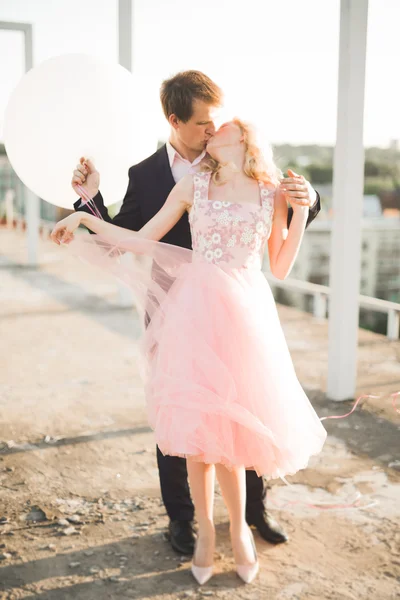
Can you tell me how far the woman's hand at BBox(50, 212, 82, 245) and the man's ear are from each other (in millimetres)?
441

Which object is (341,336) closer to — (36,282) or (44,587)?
(44,587)

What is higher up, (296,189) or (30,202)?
(296,189)

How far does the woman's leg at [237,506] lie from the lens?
227 centimetres

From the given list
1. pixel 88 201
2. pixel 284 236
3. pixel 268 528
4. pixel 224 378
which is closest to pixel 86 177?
pixel 88 201

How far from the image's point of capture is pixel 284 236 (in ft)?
7.79

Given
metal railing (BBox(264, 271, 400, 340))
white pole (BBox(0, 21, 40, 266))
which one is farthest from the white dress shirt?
white pole (BBox(0, 21, 40, 266))

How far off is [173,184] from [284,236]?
0.45 meters

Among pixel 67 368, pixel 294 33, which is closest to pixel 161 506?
pixel 67 368

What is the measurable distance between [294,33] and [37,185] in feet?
123

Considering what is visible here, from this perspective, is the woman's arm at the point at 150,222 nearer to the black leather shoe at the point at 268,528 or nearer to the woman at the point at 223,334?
the woman at the point at 223,334

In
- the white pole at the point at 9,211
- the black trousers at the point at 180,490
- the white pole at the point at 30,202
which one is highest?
the white pole at the point at 30,202

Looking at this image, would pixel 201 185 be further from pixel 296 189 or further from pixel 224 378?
pixel 224 378

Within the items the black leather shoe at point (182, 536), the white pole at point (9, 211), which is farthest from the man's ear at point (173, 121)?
the white pole at point (9, 211)

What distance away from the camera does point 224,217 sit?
2.23 metres
